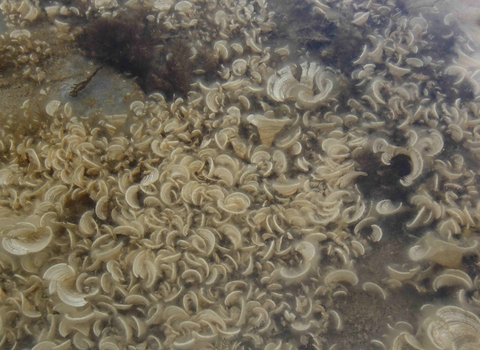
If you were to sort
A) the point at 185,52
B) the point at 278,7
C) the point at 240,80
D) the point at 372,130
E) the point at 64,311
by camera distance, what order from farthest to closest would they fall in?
the point at 278,7, the point at 185,52, the point at 240,80, the point at 372,130, the point at 64,311

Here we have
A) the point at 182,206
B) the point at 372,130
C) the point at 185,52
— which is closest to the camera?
the point at 182,206

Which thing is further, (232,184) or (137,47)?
(137,47)

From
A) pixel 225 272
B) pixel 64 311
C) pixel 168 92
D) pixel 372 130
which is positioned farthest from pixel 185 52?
pixel 64 311

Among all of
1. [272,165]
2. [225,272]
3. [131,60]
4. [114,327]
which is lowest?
[114,327]

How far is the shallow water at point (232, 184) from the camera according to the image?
255cm

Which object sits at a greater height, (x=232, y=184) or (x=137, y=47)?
(x=137, y=47)

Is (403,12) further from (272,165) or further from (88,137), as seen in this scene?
(88,137)

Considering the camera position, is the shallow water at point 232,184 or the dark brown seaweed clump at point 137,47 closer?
the shallow water at point 232,184

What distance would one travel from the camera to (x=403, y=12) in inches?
165

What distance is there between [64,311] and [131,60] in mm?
2725

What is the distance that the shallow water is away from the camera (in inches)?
101

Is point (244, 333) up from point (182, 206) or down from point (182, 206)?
down

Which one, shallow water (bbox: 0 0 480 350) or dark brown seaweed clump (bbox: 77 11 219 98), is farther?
dark brown seaweed clump (bbox: 77 11 219 98)

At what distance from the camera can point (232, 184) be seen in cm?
291
